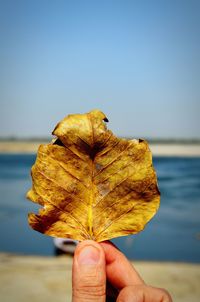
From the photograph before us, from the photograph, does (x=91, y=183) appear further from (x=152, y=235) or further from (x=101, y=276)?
(x=152, y=235)

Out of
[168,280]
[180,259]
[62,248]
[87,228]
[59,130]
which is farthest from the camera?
[180,259]

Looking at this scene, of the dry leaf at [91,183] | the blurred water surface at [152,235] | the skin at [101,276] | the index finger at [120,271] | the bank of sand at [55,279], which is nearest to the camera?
the dry leaf at [91,183]

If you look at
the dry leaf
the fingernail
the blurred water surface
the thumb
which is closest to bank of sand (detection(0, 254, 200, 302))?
the blurred water surface

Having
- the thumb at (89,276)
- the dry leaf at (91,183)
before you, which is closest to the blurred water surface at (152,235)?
the thumb at (89,276)

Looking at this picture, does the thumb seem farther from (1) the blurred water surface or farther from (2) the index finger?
(1) the blurred water surface

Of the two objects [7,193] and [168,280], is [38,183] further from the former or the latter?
[7,193]

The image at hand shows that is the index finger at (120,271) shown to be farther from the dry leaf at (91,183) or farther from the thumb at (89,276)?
the dry leaf at (91,183)

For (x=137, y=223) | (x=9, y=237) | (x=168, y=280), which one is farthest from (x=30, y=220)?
(x=9, y=237)
